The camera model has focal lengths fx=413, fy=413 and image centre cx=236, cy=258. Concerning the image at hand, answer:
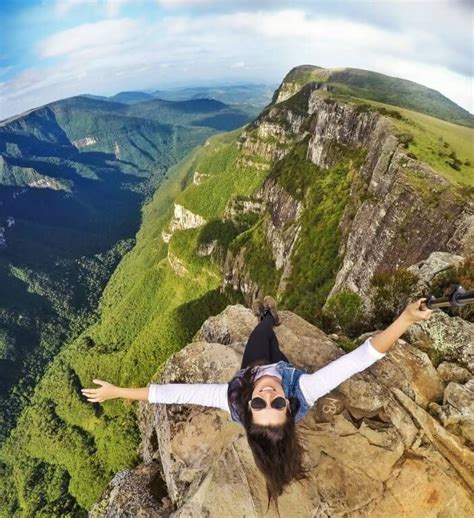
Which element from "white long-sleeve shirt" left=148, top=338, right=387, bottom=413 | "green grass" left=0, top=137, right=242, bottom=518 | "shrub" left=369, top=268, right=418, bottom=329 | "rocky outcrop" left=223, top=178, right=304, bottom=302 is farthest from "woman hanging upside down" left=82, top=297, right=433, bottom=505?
"green grass" left=0, top=137, right=242, bottom=518

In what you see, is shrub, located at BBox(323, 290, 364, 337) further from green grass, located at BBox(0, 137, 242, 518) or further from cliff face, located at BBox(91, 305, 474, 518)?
green grass, located at BBox(0, 137, 242, 518)

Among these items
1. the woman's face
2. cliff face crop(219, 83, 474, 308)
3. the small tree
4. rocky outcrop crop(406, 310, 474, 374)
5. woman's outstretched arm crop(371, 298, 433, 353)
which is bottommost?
the small tree

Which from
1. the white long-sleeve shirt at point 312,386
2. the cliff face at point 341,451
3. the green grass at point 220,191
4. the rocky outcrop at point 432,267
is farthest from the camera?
the green grass at point 220,191

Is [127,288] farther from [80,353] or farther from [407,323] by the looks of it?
[407,323]

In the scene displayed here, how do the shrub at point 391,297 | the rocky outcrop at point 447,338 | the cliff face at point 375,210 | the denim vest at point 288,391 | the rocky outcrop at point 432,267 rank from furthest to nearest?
the cliff face at point 375,210 < the rocky outcrop at point 432,267 < the shrub at point 391,297 < the rocky outcrop at point 447,338 < the denim vest at point 288,391

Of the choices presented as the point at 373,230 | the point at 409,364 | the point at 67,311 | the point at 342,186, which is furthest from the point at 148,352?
the point at 67,311

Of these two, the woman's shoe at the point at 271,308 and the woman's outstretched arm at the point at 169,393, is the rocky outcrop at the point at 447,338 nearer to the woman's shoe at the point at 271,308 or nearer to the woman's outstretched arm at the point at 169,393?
the woman's shoe at the point at 271,308

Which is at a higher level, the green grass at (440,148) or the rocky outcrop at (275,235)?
the green grass at (440,148)

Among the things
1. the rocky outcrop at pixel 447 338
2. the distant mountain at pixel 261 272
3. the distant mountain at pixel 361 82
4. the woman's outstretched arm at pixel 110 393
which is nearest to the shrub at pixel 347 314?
the distant mountain at pixel 261 272
